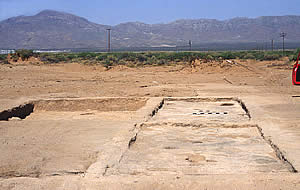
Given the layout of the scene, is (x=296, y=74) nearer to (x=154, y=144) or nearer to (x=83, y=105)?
(x=154, y=144)

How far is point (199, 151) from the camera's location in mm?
6934

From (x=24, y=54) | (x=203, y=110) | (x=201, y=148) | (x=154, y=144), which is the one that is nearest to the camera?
(x=201, y=148)

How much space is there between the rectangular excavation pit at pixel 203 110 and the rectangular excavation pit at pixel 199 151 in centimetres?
97

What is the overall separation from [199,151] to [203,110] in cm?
456

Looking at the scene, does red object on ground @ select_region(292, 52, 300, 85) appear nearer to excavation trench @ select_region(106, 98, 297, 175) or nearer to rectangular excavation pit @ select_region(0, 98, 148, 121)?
excavation trench @ select_region(106, 98, 297, 175)

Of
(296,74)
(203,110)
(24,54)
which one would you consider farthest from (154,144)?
(24,54)

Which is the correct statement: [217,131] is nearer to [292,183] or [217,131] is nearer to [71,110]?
[292,183]

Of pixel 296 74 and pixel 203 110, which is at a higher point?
pixel 296 74

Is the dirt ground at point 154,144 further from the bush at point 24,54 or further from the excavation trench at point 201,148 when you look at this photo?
the bush at point 24,54

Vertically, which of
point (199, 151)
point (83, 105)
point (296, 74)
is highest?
point (296, 74)

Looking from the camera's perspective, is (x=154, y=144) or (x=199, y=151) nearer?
(x=199, y=151)

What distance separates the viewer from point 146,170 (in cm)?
590

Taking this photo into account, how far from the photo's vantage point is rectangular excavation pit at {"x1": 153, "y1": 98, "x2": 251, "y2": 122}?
10.1 metres

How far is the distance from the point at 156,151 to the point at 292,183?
254 centimetres
